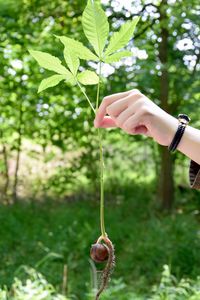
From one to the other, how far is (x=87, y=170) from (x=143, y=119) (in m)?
4.96

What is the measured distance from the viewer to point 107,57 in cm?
93

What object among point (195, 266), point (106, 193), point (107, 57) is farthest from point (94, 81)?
point (106, 193)

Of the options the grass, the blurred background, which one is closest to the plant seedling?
→ the blurred background

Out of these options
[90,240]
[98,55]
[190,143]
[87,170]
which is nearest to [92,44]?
[98,55]

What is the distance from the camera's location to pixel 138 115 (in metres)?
0.86

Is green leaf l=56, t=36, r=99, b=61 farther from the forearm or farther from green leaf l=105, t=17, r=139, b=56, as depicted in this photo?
the forearm

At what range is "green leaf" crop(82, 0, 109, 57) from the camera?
0.89 m

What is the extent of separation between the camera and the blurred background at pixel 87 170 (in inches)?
149

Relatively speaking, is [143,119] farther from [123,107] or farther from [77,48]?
[77,48]

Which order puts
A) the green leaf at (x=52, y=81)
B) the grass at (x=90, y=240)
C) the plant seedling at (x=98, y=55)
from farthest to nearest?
the grass at (x=90, y=240), the green leaf at (x=52, y=81), the plant seedling at (x=98, y=55)

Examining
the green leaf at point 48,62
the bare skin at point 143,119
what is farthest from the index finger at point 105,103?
the green leaf at point 48,62

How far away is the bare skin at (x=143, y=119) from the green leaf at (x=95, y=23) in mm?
103

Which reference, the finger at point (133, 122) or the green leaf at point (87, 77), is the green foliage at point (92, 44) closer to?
the green leaf at point (87, 77)

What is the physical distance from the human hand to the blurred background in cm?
191
